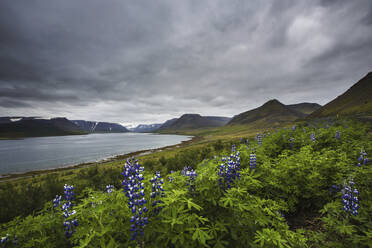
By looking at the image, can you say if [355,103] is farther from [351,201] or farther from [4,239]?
[4,239]

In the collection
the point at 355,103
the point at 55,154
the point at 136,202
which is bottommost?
the point at 55,154

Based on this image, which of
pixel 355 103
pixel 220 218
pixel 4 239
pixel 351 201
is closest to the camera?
pixel 220 218

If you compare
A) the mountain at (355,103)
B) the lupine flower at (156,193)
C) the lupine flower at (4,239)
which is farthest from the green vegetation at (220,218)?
the mountain at (355,103)

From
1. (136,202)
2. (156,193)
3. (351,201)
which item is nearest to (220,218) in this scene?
(156,193)

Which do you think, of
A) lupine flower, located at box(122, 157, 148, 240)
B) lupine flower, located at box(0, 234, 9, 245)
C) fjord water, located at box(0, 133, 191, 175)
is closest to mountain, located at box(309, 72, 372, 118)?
lupine flower, located at box(122, 157, 148, 240)

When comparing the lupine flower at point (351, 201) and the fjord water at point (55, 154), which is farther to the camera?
the fjord water at point (55, 154)

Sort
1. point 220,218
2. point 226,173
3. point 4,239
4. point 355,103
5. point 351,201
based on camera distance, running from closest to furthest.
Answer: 1. point 220,218
2. point 4,239
3. point 351,201
4. point 226,173
5. point 355,103

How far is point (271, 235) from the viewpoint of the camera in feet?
8.46

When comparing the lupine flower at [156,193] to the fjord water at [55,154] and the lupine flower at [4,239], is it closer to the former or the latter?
the lupine flower at [4,239]

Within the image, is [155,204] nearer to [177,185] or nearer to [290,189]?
[177,185]

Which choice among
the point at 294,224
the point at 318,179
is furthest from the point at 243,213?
the point at 318,179

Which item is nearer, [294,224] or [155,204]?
[155,204]

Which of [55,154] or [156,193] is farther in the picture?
[55,154]

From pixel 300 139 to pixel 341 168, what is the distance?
471 cm
